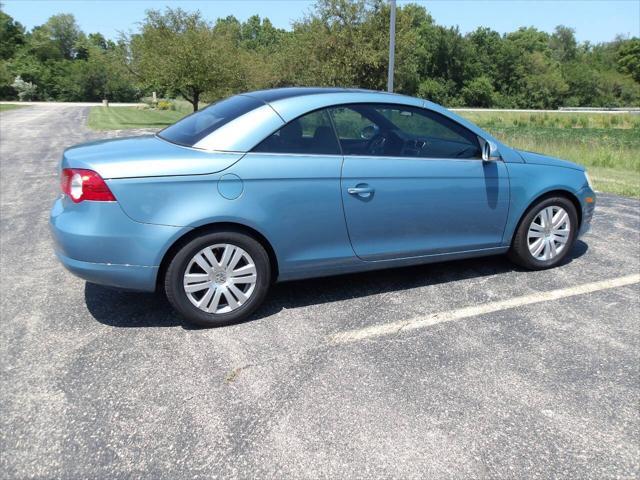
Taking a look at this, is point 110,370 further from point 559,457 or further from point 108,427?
point 559,457

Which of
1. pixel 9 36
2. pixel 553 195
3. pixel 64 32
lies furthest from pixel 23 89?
pixel 553 195

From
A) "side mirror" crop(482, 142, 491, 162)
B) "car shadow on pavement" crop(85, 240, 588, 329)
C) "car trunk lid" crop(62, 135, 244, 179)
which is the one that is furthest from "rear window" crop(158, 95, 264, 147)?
"side mirror" crop(482, 142, 491, 162)

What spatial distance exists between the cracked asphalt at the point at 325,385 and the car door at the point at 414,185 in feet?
1.50

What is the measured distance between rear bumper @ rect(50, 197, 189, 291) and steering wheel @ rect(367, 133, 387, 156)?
5.11 ft

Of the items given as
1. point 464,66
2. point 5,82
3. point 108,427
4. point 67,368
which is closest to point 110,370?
point 67,368

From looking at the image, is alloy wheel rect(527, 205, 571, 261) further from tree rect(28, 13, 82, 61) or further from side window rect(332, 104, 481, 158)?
tree rect(28, 13, 82, 61)

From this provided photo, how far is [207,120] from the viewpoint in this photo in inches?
157

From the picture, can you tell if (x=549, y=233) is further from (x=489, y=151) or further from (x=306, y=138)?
(x=306, y=138)

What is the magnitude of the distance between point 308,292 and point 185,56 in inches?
834

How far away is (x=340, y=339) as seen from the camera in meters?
3.53

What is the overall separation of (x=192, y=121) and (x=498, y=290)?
2.86 meters

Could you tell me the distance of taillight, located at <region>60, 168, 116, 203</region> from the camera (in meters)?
3.33

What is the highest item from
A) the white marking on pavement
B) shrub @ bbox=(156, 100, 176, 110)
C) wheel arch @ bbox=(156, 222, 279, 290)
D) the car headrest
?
shrub @ bbox=(156, 100, 176, 110)

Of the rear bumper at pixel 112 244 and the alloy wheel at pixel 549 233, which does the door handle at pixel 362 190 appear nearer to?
the rear bumper at pixel 112 244
